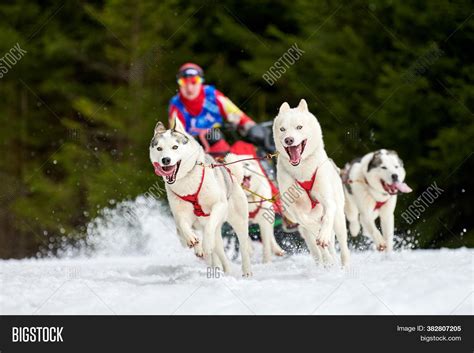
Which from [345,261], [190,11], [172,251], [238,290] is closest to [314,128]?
[345,261]

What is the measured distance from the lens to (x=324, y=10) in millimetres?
13836

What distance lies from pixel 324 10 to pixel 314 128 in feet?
28.4

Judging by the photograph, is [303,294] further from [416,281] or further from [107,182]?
[107,182]

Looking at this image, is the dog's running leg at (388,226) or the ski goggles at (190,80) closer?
the dog's running leg at (388,226)

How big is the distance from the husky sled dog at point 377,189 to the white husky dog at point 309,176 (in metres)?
1.29

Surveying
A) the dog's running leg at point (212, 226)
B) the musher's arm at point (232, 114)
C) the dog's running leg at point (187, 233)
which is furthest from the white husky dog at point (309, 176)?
the musher's arm at point (232, 114)

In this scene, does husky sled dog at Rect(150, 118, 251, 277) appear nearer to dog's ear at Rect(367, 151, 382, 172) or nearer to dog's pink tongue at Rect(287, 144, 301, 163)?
dog's pink tongue at Rect(287, 144, 301, 163)

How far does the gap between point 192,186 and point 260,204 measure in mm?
1590

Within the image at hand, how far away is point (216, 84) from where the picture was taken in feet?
52.2

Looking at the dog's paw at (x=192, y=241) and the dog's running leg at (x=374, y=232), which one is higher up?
the dog's running leg at (x=374, y=232)

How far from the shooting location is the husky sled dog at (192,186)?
5469 mm

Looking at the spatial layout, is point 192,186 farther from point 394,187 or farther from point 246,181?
point 394,187

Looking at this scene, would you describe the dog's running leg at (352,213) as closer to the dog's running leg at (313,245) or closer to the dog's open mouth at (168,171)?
the dog's running leg at (313,245)

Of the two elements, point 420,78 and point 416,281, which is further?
point 420,78
